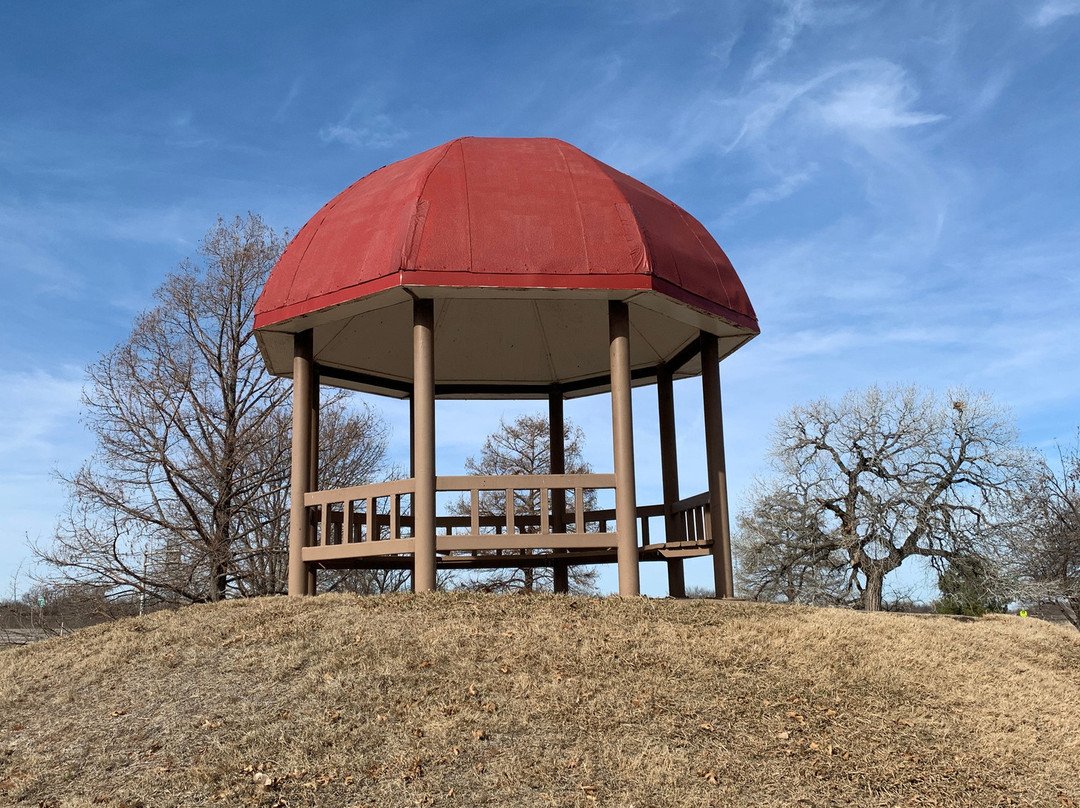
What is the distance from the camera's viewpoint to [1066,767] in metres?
10.5

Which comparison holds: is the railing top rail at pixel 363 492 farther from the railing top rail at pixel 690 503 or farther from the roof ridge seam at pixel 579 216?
the railing top rail at pixel 690 503

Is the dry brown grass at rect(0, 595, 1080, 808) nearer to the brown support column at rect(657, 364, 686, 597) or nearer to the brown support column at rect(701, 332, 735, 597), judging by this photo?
the brown support column at rect(701, 332, 735, 597)

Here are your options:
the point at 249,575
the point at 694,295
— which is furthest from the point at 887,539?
the point at 694,295

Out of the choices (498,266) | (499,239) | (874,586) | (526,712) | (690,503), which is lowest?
(526,712)

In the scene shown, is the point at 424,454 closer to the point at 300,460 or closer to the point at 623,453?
the point at 623,453

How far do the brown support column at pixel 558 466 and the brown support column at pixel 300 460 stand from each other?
5157 millimetres

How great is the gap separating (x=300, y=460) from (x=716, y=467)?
287 inches

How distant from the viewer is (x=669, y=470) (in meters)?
19.3

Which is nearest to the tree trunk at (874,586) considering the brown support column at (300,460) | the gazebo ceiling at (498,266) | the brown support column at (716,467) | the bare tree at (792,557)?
the bare tree at (792,557)

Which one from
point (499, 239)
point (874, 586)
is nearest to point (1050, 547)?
point (874, 586)

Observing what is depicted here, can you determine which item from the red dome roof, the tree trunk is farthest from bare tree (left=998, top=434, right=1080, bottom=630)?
the red dome roof

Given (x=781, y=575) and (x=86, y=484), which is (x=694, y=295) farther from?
(x=781, y=575)

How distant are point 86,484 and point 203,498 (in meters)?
3.54

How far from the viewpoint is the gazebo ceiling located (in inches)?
563
